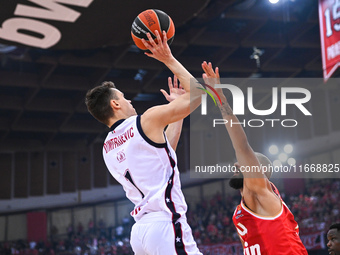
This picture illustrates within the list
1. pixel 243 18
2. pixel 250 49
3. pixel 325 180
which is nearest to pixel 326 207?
pixel 325 180

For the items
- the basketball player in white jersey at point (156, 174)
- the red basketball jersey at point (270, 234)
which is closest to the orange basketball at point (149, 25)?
the basketball player in white jersey at point (156, 174)

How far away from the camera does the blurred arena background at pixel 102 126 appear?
360 inches

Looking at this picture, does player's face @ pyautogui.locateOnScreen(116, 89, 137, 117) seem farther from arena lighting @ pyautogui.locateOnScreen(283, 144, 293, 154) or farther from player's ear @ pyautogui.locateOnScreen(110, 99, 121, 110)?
arena lighting @ pyautogui.locateOnScreen(283, 144, 293, 154)

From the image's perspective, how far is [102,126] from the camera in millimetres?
21469

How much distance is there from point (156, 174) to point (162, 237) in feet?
1.34

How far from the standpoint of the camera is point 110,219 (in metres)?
28.2

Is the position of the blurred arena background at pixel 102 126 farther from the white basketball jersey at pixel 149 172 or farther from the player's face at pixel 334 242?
the white basketball jersey at pixel 149 172

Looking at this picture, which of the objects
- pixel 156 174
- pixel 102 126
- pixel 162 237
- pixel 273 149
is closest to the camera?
pixel 162 237

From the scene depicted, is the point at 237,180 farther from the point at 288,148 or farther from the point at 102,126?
the point at 288,148

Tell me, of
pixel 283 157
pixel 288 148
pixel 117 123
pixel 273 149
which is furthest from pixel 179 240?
pixel 283 157

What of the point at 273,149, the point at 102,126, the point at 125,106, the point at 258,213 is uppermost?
the point at 102,126

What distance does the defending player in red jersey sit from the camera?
133 inches

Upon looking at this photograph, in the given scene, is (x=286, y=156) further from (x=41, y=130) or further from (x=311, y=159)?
(x=41, y=130)

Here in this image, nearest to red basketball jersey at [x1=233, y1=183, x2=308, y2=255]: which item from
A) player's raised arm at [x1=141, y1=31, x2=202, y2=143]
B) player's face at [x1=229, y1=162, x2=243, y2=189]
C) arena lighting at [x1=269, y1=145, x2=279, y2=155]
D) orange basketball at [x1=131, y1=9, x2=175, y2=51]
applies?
player's face at [x1=229, y1=162, x2=243, y2=189]
